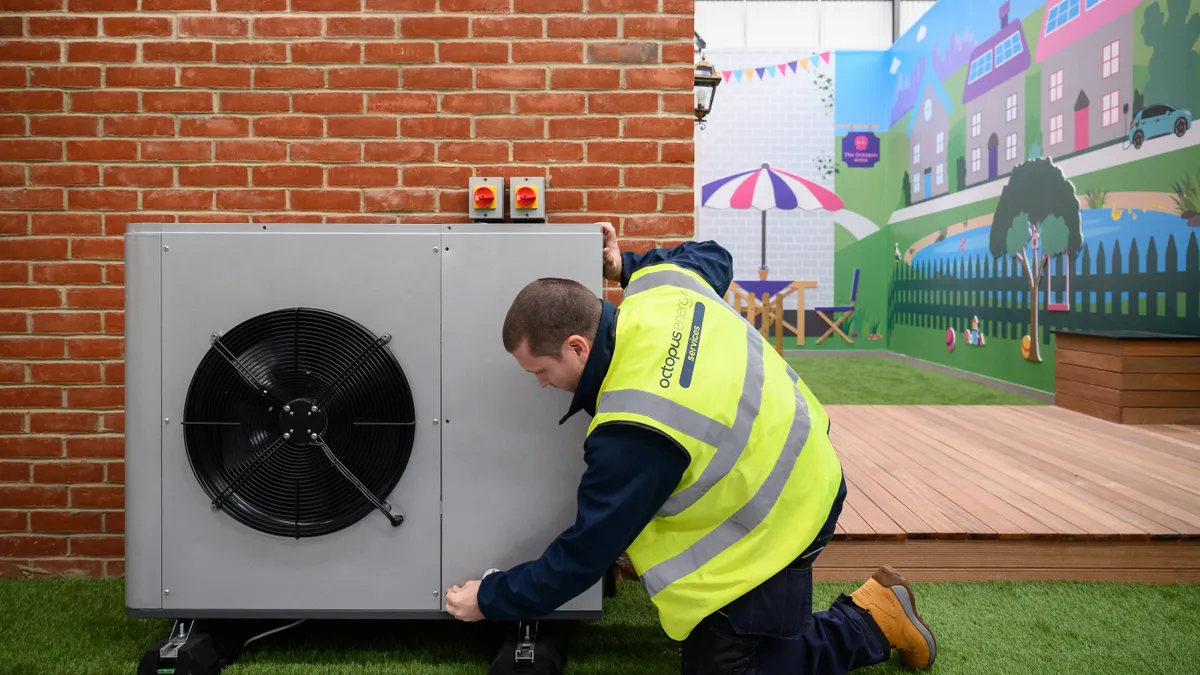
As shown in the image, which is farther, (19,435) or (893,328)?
(893,328)

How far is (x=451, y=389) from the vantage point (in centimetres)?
167

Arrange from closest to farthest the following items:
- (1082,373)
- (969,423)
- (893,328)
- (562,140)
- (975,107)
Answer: (562,140), (969,423), (1082,373), (975,107), (893,328)

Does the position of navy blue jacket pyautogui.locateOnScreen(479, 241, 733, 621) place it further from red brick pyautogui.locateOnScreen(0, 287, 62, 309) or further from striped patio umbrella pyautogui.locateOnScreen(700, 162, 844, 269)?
striped patio umbrella pyautogui.locateOnScreen(700, 162, 844, 269)

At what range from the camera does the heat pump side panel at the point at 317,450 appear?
5.43ft

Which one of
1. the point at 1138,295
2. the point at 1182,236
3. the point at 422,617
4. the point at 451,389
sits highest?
the point at 1182,236

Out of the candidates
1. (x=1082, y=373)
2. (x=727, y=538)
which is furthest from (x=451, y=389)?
(x=1082, y=373)

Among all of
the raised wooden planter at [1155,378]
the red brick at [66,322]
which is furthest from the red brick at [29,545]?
the raised wooden planter at [1155,378]

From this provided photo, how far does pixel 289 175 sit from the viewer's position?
2.18 m

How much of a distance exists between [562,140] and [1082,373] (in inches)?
169

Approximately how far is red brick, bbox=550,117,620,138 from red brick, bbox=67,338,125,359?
1451 mm

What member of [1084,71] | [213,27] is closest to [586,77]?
[213,27]

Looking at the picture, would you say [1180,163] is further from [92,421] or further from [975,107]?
[92,421]

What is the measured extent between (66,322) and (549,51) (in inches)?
65.1

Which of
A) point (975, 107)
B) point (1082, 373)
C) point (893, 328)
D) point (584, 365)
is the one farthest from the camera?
point (893, 328)
